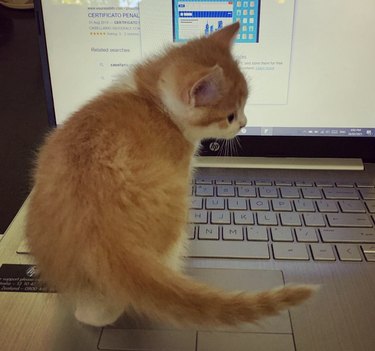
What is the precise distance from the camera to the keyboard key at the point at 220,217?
59cm

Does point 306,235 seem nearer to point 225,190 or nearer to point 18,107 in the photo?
point 225,190

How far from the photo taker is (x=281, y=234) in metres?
0.56

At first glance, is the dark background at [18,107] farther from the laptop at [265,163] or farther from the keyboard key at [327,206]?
the keyboard key at [327,206]

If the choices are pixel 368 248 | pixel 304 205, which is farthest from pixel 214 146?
pixel 368 248

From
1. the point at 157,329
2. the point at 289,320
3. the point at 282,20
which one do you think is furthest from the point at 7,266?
the point at 282,20

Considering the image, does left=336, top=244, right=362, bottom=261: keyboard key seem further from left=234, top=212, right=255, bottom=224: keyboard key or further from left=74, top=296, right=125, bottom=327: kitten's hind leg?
left=74, top=296, right=125, bottom=327: kitten's hind leg

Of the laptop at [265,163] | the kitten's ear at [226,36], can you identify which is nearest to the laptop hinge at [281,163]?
the laptop at [265,163]

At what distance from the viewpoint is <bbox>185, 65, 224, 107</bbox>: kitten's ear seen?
1.38 feet

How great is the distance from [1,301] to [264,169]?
40cm

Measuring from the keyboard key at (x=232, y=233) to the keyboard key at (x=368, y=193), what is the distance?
0.19 meters

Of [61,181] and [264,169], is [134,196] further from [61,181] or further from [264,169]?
[264,169]

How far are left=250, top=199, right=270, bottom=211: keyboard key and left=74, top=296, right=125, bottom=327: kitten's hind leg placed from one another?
0.23 meters

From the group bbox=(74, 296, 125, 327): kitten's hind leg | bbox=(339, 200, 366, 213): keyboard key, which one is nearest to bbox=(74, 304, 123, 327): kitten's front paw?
bbox=(74, 296, 125, 327): kitten's hind leg

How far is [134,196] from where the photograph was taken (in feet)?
1.24
